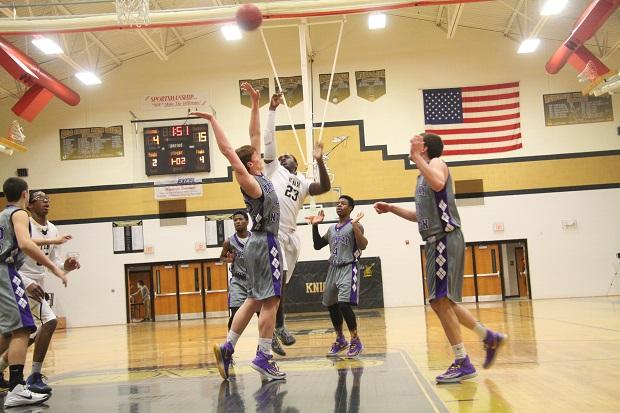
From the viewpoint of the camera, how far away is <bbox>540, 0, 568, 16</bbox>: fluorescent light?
15414mm

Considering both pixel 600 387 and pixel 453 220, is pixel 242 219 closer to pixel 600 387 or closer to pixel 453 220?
pixel 453 220

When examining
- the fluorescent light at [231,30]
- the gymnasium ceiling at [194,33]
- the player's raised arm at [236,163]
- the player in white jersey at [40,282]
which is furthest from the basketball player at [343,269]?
the gymnasium ceiling at [194,33]

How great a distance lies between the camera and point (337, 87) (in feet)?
68.0

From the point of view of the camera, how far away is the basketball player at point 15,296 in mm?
4859

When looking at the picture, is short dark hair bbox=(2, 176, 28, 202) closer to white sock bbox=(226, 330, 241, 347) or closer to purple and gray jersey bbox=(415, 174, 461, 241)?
white sock bbox=(226, 330, 241, 347)

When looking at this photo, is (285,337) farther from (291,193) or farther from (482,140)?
(482,140)

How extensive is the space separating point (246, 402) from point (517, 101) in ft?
58.6

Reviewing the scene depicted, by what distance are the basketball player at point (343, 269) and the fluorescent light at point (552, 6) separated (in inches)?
411

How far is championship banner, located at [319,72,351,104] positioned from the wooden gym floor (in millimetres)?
12857

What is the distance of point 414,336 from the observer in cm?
912

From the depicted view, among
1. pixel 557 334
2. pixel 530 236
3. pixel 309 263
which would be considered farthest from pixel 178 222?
pixel 557 334

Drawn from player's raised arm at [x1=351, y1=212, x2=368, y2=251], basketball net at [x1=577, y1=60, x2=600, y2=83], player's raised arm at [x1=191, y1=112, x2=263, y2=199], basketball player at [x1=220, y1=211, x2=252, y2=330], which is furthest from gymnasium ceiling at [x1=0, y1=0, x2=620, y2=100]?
player's raised arm at [x1=191, y1=112, x2=263, y2=199]

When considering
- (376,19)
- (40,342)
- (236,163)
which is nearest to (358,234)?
(236,163)

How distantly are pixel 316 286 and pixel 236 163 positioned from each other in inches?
563
